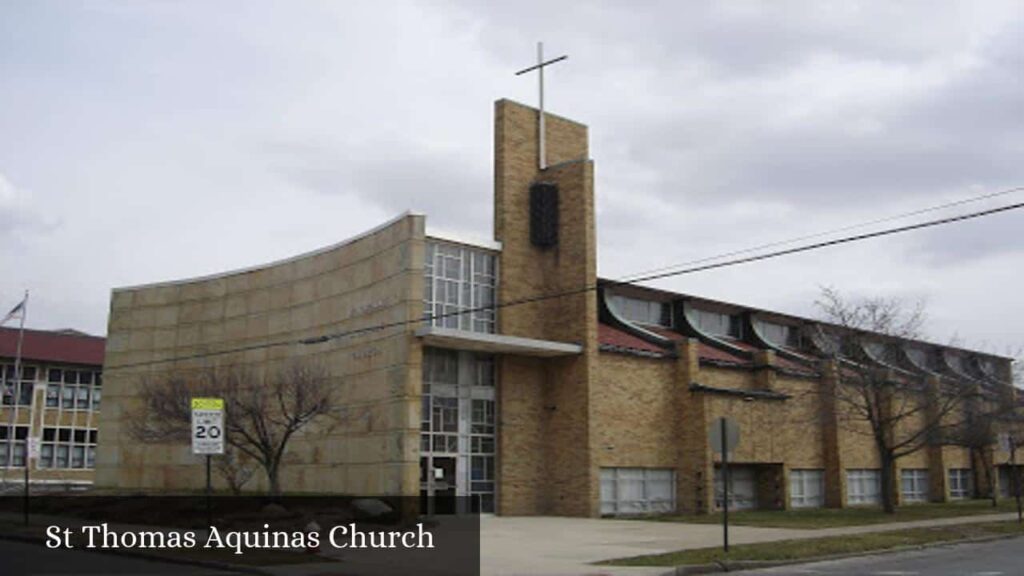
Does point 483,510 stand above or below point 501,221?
below

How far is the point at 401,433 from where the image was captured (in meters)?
30.0

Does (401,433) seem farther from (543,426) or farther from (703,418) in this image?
(703,418)

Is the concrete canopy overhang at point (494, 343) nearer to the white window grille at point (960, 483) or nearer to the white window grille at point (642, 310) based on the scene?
the white window grille at point (642, 310)

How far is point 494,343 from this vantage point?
32.3 meters

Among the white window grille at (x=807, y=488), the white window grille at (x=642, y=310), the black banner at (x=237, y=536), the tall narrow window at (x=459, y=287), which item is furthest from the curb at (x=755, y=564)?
the white window grille at (x=642, y=310)

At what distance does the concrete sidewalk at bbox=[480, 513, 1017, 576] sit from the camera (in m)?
17.4

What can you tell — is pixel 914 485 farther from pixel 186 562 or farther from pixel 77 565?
pixel 77 565

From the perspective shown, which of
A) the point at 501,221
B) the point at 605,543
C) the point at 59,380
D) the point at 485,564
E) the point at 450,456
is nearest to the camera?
the point at 485,564

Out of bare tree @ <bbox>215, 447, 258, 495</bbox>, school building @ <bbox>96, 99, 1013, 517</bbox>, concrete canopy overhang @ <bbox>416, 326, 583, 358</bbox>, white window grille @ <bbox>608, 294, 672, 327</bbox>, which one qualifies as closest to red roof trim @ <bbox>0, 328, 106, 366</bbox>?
school building @ <bbox>96, 99, 1013, 517</bbox>

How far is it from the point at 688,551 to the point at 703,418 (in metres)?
17.2

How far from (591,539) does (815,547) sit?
551 cm

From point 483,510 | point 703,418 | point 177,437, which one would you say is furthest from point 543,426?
point 177,437

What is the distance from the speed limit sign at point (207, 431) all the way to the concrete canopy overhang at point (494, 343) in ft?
34.6

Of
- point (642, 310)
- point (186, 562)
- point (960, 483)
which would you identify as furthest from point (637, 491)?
point (960, 483)
